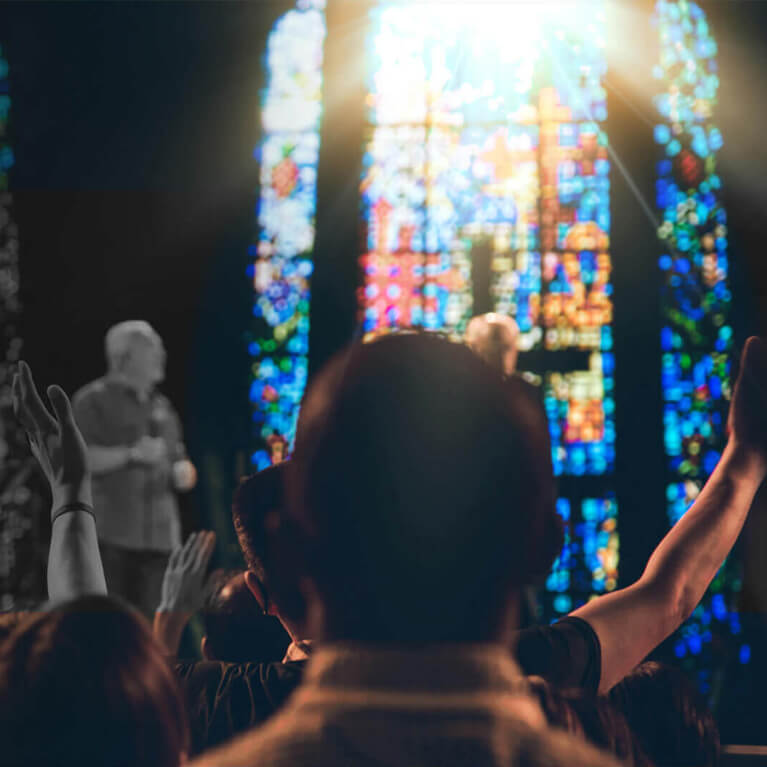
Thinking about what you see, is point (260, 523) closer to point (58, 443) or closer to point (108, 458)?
point (58, 443)

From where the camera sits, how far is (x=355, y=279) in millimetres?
5617

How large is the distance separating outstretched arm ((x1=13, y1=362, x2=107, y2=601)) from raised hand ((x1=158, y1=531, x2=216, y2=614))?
757mm

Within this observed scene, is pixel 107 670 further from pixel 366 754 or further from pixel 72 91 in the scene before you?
pixel 72 91

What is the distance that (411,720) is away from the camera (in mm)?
495

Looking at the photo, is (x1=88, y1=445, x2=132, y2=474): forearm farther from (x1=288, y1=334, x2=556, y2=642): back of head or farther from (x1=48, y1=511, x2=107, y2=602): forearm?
(x1=288, y1=334, x2=556, y2=642): back of head

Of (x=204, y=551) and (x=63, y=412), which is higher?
Result: (x=63, y=412)

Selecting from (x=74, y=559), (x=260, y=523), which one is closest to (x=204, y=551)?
(x=260, y=523)

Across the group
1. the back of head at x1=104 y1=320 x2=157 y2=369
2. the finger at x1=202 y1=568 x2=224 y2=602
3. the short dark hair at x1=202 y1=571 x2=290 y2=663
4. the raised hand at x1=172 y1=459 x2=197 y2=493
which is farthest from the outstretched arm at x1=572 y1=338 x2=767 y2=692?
the raised hand at x1=172 y1=459 x2=197 y2=493

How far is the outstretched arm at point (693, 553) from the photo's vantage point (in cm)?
94

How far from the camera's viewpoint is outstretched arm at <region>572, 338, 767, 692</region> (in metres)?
0.94

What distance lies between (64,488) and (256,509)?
225 mm

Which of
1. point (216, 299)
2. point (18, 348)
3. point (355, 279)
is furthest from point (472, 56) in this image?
point (18, 348)

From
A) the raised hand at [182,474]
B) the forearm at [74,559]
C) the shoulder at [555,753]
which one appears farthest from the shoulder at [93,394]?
the shoulder at [555,753]

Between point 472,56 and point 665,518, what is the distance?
3.02m
